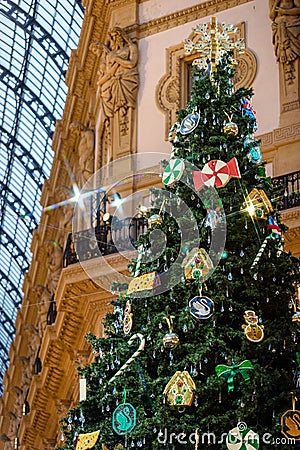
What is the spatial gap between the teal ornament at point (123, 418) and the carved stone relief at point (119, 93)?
10.7 metres

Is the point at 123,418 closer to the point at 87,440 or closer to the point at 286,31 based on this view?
the point at 87,440

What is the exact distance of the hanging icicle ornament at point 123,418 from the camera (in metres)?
12.2

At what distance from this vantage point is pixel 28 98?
132 feet

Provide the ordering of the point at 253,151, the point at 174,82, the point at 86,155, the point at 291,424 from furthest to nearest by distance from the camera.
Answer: the point at 86,155, the point at 174,82, the point at 253,151, the point at 291,424

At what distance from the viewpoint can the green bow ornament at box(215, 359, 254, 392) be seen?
1191 cm

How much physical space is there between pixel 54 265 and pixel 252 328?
19.2 meters

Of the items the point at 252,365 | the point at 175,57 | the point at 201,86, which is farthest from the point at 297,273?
the point at 175,57

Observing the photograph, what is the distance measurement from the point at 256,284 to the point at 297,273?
56cm

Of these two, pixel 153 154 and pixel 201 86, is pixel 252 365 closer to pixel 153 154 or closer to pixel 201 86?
pixel 201 86

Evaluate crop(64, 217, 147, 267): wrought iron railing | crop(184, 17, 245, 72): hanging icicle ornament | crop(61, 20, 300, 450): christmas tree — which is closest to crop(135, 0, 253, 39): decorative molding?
crop(64, 217, 147, 267): wrought iron railing

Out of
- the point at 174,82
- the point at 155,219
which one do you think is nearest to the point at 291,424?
the point at 155,219

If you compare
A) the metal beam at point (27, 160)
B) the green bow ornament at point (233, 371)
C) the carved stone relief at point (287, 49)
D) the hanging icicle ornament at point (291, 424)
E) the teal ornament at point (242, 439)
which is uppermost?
the metal beam at point (27, 160)

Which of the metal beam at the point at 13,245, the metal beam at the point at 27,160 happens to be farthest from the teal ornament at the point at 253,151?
the metal beam at the point at 13,245

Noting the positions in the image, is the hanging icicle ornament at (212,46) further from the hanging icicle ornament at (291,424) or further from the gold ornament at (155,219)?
the hanging icicle ornament at (291,424)
